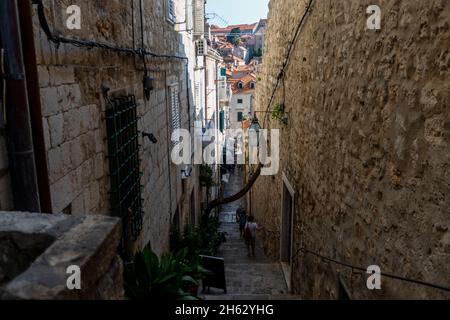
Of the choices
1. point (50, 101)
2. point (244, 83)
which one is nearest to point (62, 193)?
point (50, 101)

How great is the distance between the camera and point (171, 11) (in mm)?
9195

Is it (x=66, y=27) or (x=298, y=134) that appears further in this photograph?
(x=298, y=134)

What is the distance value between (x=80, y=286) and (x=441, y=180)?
6.74ft

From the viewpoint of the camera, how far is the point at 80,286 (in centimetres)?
144

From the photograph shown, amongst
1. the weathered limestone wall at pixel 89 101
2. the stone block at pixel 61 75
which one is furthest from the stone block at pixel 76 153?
the stone block at pixel 61 75

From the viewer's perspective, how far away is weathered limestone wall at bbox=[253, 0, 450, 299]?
245 centimetres

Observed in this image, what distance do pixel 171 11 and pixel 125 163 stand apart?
5.36 m

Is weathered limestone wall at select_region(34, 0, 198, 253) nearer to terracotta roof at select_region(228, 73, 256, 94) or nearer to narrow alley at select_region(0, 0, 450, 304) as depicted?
narrow alley at select_region(0, 0, 450, 304)

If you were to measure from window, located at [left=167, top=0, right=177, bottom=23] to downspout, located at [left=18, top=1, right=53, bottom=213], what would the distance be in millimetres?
6419

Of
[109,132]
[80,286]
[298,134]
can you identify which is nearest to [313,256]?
[298,134]

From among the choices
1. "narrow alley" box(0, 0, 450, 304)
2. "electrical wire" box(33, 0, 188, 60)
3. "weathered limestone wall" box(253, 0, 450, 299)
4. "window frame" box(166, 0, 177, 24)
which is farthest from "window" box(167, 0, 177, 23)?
"weathered limestone wall" box(253, 0, 450, 299)

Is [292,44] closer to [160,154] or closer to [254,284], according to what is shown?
[160,154]
